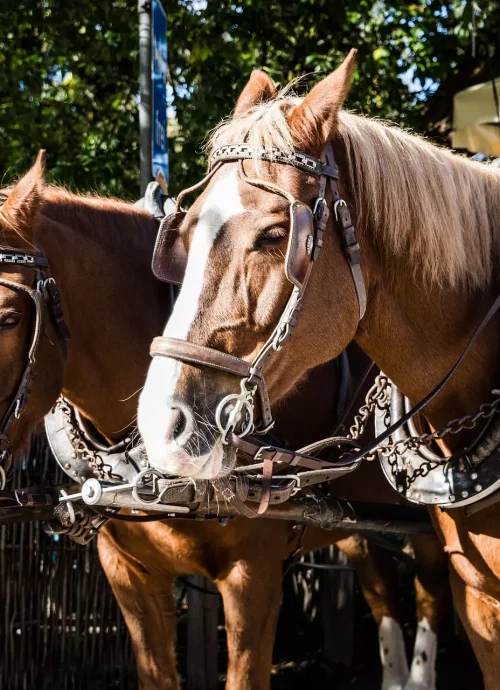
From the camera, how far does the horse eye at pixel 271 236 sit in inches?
76.2

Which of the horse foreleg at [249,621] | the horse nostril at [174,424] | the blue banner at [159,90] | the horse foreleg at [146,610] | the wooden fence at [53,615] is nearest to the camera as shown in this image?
the horse nostril at [174,424]

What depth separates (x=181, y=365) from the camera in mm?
1859

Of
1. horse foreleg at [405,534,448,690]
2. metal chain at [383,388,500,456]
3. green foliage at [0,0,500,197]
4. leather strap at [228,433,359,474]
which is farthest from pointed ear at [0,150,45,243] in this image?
green foliage at [0,0,500,197]

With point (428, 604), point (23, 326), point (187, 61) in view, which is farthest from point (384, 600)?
point (187, 61)

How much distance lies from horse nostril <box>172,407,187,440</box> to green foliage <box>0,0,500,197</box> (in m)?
3.43

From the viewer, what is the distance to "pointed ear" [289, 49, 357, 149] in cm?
199

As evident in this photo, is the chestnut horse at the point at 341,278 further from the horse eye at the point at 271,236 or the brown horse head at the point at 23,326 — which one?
the brown horse head at the point at 23,326

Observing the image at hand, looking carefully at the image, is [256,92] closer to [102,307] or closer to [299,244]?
[299,244]

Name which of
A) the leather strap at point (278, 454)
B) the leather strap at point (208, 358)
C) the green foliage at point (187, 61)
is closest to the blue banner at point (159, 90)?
the green foliage at point (187, 61)

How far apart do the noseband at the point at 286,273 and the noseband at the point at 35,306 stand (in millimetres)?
704

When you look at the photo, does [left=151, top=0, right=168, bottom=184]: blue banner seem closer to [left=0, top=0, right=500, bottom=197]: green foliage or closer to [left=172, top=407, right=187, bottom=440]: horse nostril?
[left=0, top=0, right=500, bottom=197]: green foliage

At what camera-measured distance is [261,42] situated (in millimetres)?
5598

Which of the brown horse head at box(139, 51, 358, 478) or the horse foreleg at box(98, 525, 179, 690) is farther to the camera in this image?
the horse foreleg at box(98, 525, 179, 690)

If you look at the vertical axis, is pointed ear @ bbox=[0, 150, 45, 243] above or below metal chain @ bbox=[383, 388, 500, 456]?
above
